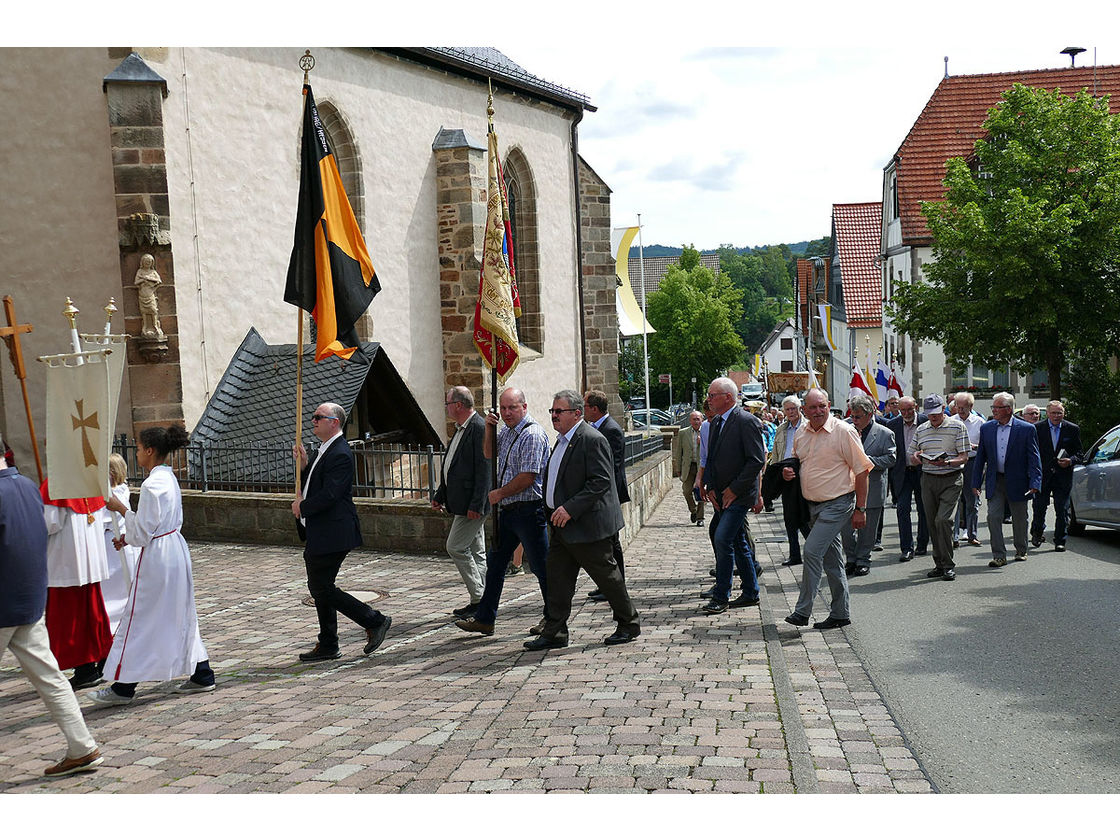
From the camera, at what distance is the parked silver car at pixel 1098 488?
13273 mm

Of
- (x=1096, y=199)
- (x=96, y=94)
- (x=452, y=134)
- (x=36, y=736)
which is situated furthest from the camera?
(x=1096, y=199)

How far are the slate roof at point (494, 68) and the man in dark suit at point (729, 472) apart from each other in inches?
508

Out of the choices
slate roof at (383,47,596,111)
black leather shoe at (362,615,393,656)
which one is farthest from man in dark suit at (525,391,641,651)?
slate roof at (383,47,596,111)

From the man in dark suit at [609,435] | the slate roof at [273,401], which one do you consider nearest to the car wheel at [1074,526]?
the man in dark suit at [609,435]

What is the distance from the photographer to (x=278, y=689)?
7.05m

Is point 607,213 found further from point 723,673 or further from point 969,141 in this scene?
point 723,673

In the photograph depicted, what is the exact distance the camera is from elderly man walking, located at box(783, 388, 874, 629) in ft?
28.3

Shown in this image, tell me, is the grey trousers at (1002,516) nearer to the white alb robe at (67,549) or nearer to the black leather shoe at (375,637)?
the black leather shoe at (375,637)

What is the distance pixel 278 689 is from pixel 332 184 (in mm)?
4430

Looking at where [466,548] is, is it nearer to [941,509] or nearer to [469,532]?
[469,532]

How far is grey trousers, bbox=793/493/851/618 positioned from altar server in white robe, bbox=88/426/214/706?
451 cm

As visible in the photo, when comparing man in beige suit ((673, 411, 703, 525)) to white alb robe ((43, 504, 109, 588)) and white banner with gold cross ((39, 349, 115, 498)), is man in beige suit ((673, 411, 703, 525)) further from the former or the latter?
white banner with gold cross ((39, 349, 115, 498))

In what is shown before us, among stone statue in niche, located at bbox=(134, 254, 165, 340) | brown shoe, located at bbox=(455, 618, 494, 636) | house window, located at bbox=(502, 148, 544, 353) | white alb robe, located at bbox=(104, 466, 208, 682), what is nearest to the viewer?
white alb robe, located at bbox=(104, 466, 208, 682)

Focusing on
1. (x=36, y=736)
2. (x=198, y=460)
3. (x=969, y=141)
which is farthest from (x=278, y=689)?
(x=969, y=141)
